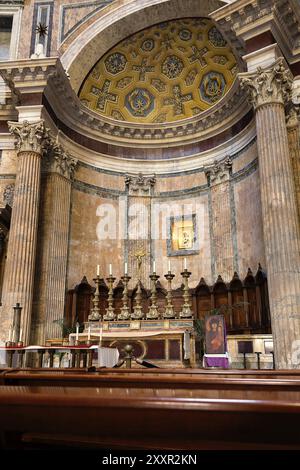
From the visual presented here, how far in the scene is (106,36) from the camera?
592 inches

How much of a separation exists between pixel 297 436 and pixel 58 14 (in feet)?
57.8

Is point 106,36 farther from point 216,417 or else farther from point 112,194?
point 216,417

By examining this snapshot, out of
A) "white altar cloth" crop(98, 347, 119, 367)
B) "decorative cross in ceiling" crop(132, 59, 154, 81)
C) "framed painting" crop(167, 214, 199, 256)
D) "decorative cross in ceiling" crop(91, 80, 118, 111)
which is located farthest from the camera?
"decorative cross in ceiling" crop(132, 59, 154, 81)

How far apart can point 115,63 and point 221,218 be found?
7.55 m

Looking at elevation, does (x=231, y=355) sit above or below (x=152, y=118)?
below

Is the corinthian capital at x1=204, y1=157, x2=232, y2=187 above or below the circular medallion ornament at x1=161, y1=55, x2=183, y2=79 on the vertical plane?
below

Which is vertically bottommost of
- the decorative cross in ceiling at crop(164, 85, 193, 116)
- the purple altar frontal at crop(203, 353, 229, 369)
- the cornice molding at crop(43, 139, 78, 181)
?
the purple altar frontal at crop(203, 353, 229, 369)

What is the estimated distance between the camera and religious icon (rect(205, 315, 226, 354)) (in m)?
7.74

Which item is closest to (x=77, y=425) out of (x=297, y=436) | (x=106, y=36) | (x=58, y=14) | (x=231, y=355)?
(x=297, y=436)

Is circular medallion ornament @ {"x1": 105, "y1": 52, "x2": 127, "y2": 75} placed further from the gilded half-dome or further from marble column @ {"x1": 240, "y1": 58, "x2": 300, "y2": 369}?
marble column @ {"x1": 240, "y1": 58, "x2": 300, "y2": 369}

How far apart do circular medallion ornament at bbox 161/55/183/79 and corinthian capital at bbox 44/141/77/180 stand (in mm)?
5803

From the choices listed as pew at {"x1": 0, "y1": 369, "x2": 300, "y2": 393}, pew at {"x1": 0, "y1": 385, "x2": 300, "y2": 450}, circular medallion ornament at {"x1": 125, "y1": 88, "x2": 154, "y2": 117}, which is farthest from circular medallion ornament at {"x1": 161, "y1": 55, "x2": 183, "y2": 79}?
pew at {"x1": 0, "y1": 385, "x2": 300, "y2": 450}

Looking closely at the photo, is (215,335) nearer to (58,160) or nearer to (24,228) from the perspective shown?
(24,228)

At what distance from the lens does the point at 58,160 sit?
527 inches
